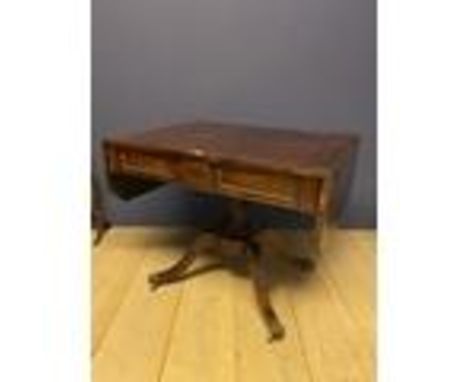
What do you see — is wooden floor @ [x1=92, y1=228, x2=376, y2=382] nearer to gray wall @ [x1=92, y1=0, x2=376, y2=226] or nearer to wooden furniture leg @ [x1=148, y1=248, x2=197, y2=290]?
wooden furniture leg @ [x1=148, y1=248, x2=197, y2=290]

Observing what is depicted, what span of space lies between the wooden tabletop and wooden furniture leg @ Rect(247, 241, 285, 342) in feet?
1.29

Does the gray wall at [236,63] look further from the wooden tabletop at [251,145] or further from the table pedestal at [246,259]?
the table pedestal at [246,259]

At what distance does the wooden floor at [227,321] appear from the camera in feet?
5.78

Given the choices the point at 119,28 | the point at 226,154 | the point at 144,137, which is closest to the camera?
the point at 226,154

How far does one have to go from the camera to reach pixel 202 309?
2.24 metres

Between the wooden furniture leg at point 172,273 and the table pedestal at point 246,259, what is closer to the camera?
the table pedestal at point 246,259

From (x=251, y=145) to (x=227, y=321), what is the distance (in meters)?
0.60

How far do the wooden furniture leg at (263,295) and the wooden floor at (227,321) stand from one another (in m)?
0.03

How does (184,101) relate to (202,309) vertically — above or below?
above

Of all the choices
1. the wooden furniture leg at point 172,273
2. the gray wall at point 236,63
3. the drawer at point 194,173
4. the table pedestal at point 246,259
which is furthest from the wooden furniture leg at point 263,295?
the gray wall at point 236,63

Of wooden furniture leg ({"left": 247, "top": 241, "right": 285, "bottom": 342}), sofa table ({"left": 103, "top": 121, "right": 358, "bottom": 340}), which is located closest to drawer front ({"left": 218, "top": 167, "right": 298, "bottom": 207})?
sofa table ({"left": 103, "top": 121, "right": 358, "bottom": 340})
